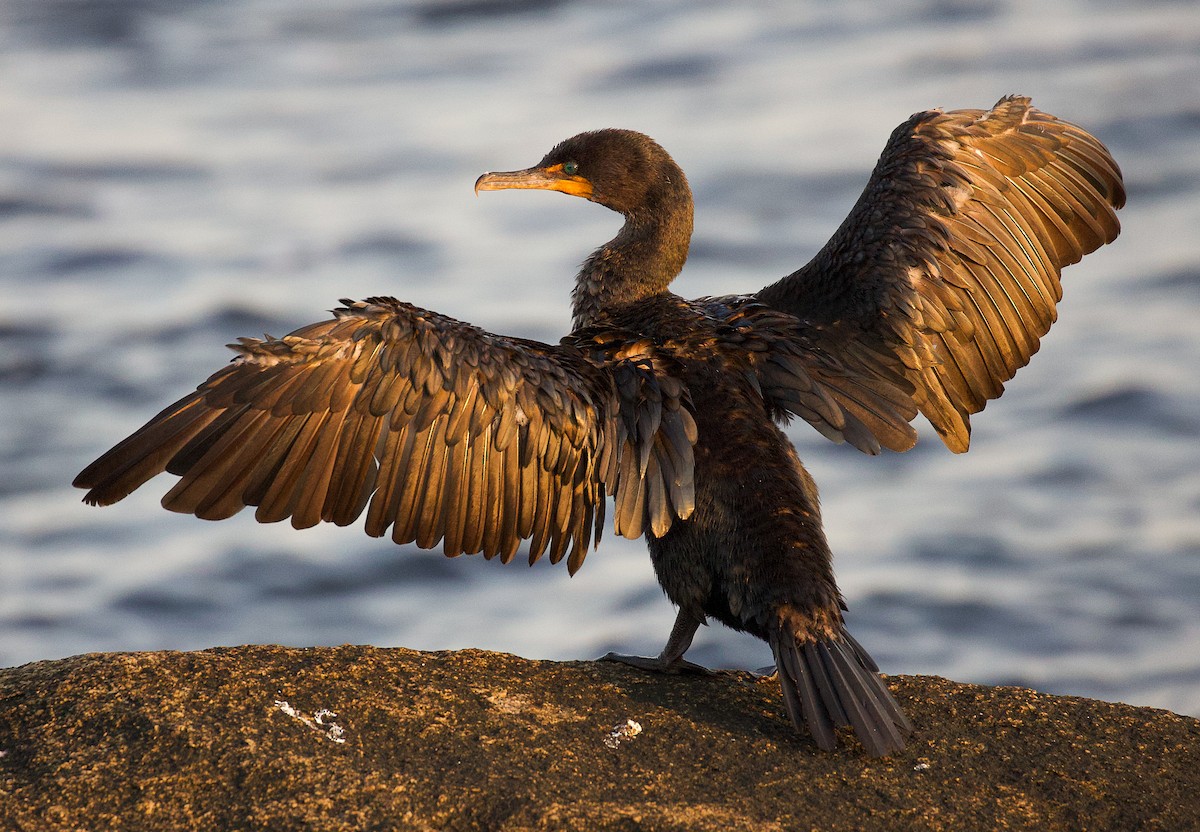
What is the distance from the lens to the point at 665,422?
492 cm

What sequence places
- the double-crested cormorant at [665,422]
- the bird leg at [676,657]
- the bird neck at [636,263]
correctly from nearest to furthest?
1. the double-crested cormorant at [665,422]
2. the bird leg at [676,657]
3. the bird neck at [636,263]

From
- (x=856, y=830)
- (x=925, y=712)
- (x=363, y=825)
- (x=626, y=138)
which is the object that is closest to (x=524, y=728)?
(x=363, y=825)

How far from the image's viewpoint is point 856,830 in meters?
3.84

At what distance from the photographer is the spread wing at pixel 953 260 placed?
5.52 m

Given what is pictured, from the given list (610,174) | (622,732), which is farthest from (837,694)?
(610,174)

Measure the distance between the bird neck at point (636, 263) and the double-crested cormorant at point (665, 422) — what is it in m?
0.51

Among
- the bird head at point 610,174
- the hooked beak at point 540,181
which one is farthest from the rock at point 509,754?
the hooked beak at point 540,181

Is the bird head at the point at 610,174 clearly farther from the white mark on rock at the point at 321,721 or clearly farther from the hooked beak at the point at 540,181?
the white mark on rock at the point at 321,721

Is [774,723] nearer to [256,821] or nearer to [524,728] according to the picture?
[524,728]

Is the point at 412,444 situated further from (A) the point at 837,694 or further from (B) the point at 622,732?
(A) the point at 837,694

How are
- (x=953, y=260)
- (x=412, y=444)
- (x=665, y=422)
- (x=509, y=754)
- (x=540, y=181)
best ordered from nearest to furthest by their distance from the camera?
(x=509, y=754) < (x=412, y=444) < (x=665, y=422) < (x=953, y=260) < (x=540, y=181)

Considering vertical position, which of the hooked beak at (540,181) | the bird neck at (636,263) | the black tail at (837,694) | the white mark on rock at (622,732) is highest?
the hooked beak at (540,181)

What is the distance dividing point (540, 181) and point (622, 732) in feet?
11.2

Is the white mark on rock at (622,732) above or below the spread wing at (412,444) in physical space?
below
